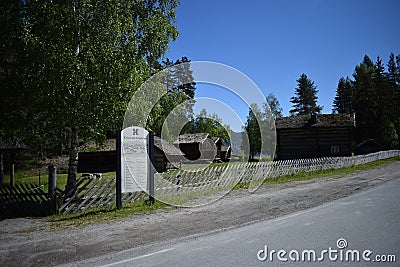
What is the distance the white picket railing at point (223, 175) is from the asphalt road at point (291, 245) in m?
5.57

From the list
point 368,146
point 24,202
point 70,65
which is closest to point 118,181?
point 24,202

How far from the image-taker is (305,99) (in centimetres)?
9181

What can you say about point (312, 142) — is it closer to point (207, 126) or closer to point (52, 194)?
point (207, 126)

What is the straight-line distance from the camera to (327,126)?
43344 millimetres

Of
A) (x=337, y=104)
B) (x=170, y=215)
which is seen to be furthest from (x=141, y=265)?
(x=337, y=104)

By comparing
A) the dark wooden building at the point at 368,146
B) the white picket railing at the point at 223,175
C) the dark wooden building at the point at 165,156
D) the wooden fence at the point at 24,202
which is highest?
the dark wooden building at the point at 368,146

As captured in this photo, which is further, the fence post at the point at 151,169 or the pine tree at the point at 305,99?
the pine tree at the point at 305,99

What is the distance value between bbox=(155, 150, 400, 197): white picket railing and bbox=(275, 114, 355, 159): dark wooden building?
707 inches

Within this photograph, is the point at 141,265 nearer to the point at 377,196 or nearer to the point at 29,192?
the point at 29,192

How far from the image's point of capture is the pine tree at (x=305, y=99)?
9162 cm

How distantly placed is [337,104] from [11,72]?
309 ft

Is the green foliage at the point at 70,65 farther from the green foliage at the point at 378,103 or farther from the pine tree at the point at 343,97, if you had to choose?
the pine tree at the point at 343,97

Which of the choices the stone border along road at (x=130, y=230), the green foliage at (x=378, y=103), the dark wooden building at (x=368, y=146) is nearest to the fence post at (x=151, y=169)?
the stone border along road at (x=130, y=230)

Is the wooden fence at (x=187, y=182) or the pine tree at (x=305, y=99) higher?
the pine tree at (x=305, y=99)
